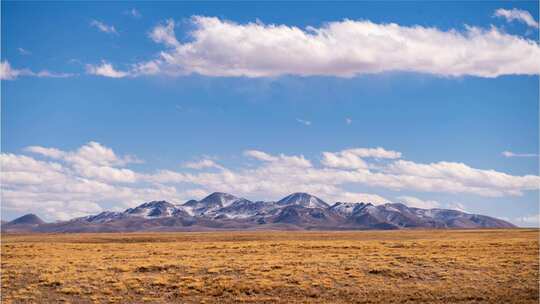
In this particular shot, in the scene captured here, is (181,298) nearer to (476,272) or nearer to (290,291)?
(290,291)

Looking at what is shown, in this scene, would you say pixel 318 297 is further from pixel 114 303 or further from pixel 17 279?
pixel 17 279

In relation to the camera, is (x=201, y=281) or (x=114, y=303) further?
(x=201, y=281)

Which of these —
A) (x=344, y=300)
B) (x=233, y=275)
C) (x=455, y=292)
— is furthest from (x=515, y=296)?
(x=233, y=275)

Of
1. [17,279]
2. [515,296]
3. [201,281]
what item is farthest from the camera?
[17,279]

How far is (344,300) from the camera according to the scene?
34.3m

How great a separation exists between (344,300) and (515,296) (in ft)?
34.3

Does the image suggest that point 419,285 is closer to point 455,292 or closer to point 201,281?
point 455,292

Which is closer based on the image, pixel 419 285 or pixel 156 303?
pixel 156 303

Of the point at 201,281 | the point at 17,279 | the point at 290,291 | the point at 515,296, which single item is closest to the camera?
the point at 515,296

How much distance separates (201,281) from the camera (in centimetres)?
4038

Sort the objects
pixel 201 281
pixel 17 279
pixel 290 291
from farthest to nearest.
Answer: pixel 17 279
pixel 201 281
pixel 290 291

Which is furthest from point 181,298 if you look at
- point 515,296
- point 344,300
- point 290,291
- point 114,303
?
point 515,296

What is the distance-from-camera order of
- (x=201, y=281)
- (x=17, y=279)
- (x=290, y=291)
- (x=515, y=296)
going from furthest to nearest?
(x=17, y=279)
(x=201, y=281)
(x=290, y=291)
(x=515, y=296)

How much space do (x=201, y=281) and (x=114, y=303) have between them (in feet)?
23.3
